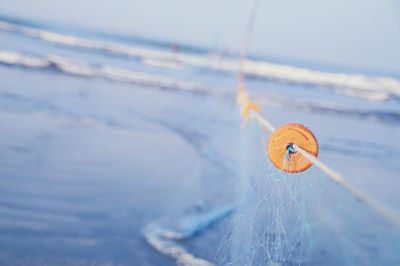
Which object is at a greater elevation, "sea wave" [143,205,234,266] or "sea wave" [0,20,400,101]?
"sea wave" [0,20,400,101]

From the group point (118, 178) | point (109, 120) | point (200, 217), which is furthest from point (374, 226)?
point (109, 120)

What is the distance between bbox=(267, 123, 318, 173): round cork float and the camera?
7.09ft

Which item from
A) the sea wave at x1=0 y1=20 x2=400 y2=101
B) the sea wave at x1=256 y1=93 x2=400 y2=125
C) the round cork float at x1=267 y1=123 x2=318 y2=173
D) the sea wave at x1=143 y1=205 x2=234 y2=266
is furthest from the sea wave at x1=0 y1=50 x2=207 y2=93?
the round cork float at x1=267 y1=123 x2=318 y2=173

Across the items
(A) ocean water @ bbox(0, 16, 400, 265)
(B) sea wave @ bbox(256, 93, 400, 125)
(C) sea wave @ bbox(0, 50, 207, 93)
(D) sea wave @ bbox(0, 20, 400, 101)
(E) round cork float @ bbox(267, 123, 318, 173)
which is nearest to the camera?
(E) round cork float @ bbox(267, 123, 318, 173)

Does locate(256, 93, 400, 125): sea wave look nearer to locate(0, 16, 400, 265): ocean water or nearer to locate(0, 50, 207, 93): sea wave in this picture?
locate(0, 50, 207, 93): sea wave

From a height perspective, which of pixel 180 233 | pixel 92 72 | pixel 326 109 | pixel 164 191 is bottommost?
pixel 180 233

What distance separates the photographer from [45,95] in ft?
32.9

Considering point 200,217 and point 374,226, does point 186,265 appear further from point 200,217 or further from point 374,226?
point 374,226

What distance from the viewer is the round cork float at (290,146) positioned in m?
2.16

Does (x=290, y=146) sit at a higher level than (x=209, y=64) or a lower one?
lower

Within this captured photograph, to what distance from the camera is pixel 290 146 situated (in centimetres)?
222

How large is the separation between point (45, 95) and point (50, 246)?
6997mm

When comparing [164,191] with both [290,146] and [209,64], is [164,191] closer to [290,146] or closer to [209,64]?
[290,146]

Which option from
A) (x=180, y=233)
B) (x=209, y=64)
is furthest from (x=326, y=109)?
(x=209, y=64)
